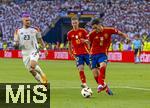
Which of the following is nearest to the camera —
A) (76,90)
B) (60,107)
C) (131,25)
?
(60,107)

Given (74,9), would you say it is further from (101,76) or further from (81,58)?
(101,76)

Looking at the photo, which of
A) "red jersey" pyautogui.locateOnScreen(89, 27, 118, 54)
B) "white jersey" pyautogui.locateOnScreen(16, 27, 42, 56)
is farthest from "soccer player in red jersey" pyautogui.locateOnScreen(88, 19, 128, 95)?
"white jersey" pyautogui.locateOnScreen(16, 27, 42, 56)

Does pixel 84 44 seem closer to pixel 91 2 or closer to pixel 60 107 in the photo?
pixel 60 107

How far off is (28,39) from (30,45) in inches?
9.2

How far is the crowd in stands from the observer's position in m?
64.8

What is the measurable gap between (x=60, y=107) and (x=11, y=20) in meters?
53.5

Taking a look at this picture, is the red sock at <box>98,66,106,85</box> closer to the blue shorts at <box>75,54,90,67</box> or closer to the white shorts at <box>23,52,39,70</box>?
the blue shorts at <box>75,54,90,67</box>

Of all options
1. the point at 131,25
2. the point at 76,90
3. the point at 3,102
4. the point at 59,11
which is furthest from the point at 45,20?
the point at 3,102

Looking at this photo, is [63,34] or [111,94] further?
[63,34]

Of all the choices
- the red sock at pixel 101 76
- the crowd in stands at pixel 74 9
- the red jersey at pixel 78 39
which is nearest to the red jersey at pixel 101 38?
the red jersey at pixel 78 39

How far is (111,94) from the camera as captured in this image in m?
18.7

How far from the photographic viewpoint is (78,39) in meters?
19.1

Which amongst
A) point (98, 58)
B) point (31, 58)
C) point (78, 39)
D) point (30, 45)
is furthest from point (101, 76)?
point (30, 45)

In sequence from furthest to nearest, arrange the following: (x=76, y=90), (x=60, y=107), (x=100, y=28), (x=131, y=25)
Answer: (x=131, y=25), (x=76, y=90), (x=100, y=28), (x=60, y=107)
